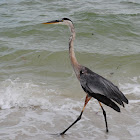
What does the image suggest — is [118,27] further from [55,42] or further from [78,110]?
[78,110]

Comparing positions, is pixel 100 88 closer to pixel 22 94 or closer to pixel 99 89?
pixel 99 89

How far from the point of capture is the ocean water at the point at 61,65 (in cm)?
495

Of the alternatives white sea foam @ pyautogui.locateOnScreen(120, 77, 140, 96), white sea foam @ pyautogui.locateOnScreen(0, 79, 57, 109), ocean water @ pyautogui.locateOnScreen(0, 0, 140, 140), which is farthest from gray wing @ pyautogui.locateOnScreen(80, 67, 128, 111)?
white sea foam @ pyautogui.locateOnScreen(120, 77, 140, 96)

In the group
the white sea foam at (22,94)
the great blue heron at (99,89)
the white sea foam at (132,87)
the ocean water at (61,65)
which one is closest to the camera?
the great blue heron at (99,89)

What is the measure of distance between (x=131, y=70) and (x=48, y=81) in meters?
2.37

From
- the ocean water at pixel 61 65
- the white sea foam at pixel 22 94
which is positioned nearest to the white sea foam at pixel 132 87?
the ocean water at pixel 61 65

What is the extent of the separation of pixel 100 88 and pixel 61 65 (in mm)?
3957

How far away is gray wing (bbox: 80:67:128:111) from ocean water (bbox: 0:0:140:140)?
0.61 m

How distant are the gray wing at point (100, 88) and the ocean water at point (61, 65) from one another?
61 centimetres

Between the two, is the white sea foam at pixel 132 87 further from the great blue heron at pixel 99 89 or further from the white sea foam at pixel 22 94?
the great blue heron at pixel 99 89

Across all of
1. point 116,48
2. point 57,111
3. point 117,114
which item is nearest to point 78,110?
point 57,111

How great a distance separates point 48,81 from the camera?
7.29 m

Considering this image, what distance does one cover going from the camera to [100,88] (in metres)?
4.61

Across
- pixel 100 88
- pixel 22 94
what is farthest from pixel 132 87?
pixel 22 94
